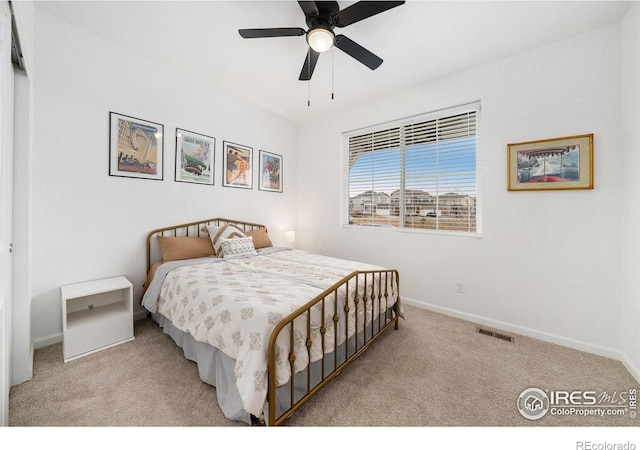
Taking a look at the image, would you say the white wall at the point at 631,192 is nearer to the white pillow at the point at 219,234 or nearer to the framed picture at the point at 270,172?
the white pillow at the point at 219,234

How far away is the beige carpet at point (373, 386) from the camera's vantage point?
154 centimetres

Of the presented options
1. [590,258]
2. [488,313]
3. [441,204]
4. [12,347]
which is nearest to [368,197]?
[441,204]

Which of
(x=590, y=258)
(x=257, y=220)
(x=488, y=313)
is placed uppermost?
(x=257, y=220)

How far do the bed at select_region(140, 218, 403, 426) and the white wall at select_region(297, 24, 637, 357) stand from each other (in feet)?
3.20

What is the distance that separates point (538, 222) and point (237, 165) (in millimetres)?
3807

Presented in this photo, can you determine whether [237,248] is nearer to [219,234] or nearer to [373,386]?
[219,234]

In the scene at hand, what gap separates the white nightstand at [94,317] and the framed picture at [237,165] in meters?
1.84

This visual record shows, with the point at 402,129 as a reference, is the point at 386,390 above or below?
below

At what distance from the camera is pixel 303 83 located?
336 cm

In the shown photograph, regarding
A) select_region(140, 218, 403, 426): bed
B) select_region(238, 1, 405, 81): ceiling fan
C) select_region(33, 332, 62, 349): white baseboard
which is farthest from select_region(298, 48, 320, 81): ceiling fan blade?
select_region(33, 332, 62, 349): white baseboard

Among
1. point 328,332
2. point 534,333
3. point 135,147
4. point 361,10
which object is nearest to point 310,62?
point 361,10

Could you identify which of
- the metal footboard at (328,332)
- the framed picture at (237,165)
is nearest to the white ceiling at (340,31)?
the framed picture at (237,165)
